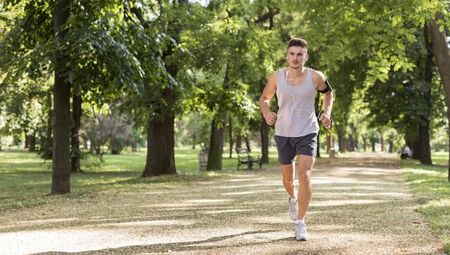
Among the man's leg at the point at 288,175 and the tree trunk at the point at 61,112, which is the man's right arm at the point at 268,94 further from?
the tree trunk at the point at 61,112

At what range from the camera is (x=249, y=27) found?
1880 cm

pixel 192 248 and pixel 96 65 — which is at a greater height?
pixel 96 65

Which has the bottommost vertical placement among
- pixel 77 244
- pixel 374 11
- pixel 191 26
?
pixel 77 244

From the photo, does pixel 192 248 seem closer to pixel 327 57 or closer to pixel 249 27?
pixel 327 57

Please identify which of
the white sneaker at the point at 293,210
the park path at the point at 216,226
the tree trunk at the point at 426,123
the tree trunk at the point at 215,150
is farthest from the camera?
the tree trunk at the point at 426,123

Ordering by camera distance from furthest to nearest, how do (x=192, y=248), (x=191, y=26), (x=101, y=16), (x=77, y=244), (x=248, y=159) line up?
(x=248, y=159), (x=191, y=26), (x=101, y=16), (x=77, y=244), (x=192, y=248)

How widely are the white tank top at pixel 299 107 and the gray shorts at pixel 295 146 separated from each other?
0.05 m

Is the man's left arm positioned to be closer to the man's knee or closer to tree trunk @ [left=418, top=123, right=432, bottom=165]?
the man's knee

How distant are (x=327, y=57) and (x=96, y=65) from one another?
16.1 ft

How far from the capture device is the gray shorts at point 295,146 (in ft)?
18.9

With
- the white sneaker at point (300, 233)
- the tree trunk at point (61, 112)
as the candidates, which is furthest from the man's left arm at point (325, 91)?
the tree trunk at point (61, 112)

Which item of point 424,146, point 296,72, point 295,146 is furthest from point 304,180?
point 424,146

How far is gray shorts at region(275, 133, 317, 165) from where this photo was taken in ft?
18.9

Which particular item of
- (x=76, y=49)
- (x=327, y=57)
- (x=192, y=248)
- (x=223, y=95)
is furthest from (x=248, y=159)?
(x=192, y=248)
